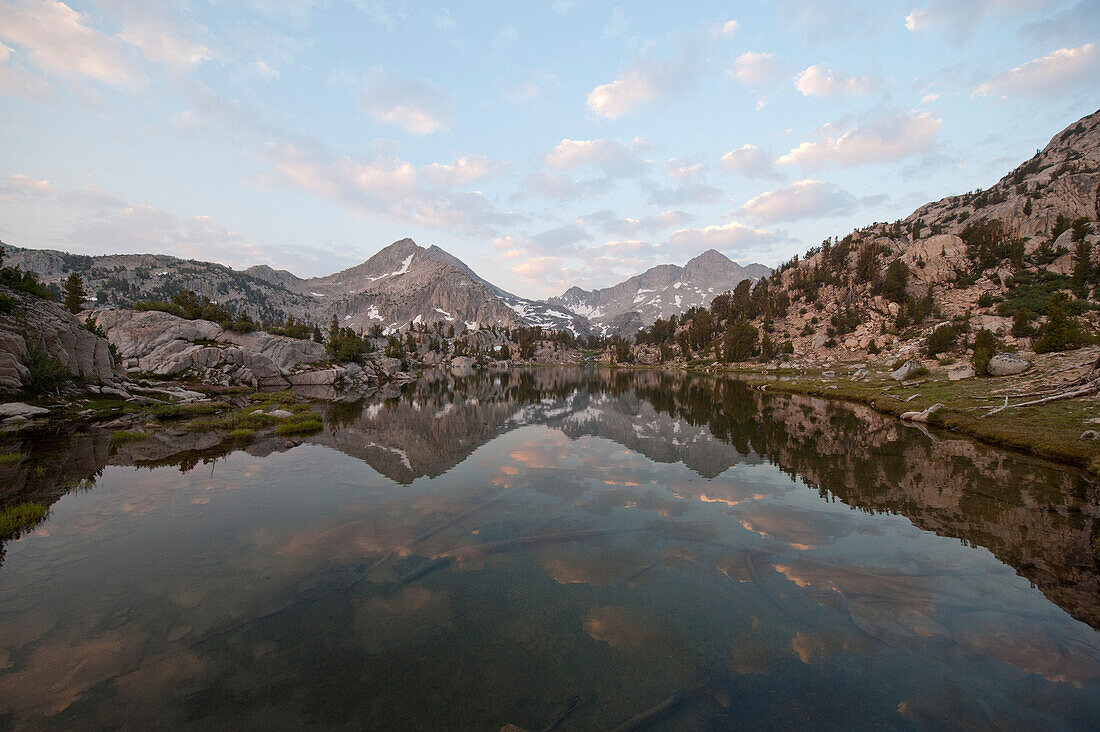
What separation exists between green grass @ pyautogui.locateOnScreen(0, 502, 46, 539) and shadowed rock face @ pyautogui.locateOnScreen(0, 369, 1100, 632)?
198cm

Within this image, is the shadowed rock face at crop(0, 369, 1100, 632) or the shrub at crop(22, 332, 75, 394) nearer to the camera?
the shadowed rock face at crop(0, 369, 1100, 632)

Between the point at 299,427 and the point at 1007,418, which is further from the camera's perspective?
the point at 299,427

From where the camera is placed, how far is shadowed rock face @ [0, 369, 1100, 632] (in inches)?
620

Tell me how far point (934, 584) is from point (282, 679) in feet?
60.9

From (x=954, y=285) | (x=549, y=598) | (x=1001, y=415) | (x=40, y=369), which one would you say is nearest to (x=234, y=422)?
(x=40, y=369)

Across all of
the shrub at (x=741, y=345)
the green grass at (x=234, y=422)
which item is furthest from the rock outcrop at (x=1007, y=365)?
the shrub at (x=741, y=345)

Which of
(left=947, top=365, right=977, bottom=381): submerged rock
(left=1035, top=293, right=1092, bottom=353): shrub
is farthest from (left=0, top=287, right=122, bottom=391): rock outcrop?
(left=1035, top=293, right=1092, bottom=353): shrub

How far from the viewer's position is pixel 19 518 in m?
16.1

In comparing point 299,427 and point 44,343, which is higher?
point 44,343

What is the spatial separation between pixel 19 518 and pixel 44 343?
130ft

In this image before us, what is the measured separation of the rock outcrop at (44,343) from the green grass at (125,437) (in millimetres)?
12702

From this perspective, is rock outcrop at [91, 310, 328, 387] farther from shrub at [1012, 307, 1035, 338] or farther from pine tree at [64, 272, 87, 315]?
shrub at [1012, 307, 1035, 338]

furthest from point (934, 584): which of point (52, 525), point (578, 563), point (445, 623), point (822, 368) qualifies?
point (822, 368)

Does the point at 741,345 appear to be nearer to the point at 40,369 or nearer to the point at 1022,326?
the point at 1022,326
